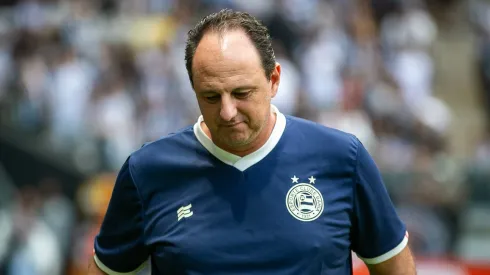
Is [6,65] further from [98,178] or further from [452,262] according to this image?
[452,262]

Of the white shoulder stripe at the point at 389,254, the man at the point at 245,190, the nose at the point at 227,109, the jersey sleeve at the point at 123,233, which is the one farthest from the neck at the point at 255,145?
the white shoulder stripe at the point at 389,254

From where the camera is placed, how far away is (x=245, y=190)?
4.04 meters

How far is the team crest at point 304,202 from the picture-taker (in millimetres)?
4004

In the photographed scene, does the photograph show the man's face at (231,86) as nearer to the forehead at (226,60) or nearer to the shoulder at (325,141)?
the forehead at (226,60)

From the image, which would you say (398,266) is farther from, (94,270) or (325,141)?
(94,270)

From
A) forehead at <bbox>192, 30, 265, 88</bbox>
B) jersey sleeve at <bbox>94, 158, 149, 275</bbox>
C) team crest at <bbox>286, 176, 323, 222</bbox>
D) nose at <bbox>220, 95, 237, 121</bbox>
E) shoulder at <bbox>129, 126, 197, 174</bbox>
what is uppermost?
forehead at <bbox>192, 30, 265, 88</bbox>

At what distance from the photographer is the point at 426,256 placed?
396 inches

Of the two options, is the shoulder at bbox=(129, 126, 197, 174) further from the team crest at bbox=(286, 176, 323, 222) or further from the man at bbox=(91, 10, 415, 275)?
the team crest at bbox=(286, 176, 323, 222)

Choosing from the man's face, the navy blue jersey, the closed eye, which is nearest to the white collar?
the navy blue jersey

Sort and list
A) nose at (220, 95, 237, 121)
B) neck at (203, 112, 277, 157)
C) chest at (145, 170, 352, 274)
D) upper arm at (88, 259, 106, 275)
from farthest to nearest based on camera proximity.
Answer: upper arm at (88, 259, 106, 275) → neck at (203, 112, 277, 157) → chest at (145, 170, 352, 274) → nose at (220, 95, 237, 121)

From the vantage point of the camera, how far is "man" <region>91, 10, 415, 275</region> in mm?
3895

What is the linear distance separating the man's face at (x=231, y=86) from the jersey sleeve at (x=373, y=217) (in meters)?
0.42

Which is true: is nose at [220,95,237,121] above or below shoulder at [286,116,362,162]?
above

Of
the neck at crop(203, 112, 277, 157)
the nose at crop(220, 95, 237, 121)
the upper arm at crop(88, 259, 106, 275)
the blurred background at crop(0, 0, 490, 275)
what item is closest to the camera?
the nose at crop(220, 95, 237, 121)
